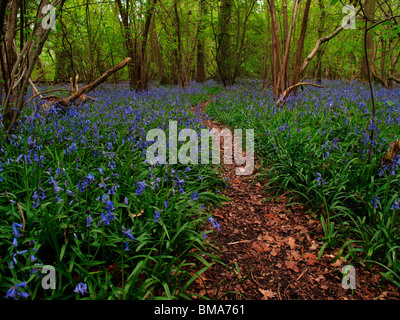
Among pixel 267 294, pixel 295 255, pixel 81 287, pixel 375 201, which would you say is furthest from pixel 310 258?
pixel 81 287

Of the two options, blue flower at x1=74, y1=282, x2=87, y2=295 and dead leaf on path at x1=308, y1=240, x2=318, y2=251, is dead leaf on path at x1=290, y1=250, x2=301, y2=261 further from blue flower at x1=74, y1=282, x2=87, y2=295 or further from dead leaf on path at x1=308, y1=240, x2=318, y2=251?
blue flower at x1=74, y1=282, x2=87, y2=295

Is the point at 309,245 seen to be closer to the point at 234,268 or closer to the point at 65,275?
the point at 234,268

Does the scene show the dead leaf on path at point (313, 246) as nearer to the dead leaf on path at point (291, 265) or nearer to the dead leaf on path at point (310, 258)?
the dead leaf on path at point (310, 258)

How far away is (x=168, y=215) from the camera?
2.25 meters

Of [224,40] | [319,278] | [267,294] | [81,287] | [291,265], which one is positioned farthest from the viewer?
[224,40]

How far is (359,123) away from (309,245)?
106 inches

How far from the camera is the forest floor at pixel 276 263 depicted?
6.01ft

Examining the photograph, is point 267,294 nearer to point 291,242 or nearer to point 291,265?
point 291,265

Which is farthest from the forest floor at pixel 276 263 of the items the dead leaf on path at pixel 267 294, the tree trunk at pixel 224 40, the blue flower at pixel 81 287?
the tree trunk at pixel 224 40

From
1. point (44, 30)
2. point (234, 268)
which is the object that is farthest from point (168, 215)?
point (44, 30)

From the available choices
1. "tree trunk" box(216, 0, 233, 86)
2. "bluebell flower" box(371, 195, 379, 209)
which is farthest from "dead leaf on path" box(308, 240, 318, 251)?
"tree trunk" box(216, 0, 233, 86)

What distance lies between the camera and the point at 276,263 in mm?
2152
